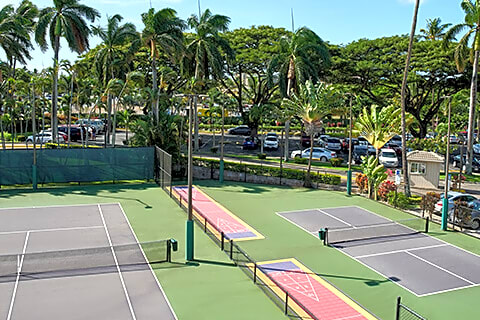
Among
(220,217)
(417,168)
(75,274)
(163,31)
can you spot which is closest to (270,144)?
(163,31)

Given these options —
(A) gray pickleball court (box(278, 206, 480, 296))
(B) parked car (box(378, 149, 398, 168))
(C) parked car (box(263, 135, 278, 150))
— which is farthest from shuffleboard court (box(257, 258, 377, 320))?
(C) parked car (box(263, 135, 278, 150))

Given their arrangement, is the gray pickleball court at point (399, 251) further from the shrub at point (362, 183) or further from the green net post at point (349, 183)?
the green net post at point (349, 183)

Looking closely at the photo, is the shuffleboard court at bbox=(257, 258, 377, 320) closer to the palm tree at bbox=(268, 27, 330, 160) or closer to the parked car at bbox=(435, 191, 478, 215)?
the parked car at bbox=(435, 191, 478, 215)

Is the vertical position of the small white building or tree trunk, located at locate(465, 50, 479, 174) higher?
tree trunk, located at locate(465, 50, 479, 174)

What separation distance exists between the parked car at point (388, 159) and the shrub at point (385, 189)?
14252mm

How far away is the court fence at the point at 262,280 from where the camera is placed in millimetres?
15049

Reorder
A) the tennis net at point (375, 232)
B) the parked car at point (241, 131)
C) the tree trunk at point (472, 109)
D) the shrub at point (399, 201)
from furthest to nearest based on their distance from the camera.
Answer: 1. the parked car at point (241, 131)
2. the tree trunk at point (472, 109)
3. the shrub at point (399, 201)
4. the tennis net at point (375, 232)

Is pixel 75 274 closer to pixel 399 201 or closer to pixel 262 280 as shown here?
pixel 262 280

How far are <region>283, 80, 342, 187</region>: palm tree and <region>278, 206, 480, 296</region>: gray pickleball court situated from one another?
906 cm

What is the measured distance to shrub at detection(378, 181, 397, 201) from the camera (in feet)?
104

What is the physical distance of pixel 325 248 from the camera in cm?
2212

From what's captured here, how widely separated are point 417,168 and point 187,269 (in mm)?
23376

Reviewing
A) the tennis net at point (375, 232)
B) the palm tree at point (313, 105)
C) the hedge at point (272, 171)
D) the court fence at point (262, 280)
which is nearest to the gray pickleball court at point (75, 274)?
the court fence at point (262, 280)

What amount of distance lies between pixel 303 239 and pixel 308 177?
528 inches
